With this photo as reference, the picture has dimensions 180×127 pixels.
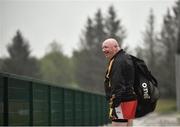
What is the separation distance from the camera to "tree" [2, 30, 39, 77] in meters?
82.6

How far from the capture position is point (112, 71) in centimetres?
782

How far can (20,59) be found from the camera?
83.9 m

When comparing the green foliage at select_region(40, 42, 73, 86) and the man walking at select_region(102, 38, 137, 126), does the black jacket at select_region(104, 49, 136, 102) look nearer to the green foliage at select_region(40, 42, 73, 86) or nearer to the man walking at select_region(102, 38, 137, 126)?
the man walking at select_region(102, 38, 137, 126)

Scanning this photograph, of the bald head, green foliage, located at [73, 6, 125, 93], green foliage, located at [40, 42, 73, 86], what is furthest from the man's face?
green foliage, located at [40, 42, 73, 86]

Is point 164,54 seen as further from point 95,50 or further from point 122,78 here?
point 122,78

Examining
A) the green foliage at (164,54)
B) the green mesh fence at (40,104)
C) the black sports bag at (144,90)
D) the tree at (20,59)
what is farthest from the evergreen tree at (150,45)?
the black sports bag at (144,90)

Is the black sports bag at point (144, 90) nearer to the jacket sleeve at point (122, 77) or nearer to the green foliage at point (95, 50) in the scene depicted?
the jacket sleeve at point (122, 77)

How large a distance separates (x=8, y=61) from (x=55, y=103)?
2704 inches

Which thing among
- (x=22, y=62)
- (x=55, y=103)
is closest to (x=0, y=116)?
(x=55, y=103)

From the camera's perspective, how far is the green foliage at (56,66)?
113 meters

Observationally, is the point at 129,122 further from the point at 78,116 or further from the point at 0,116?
the point at 78,116

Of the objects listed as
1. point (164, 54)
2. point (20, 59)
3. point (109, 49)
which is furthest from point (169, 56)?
point (109, 49)

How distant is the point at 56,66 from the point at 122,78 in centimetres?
11059

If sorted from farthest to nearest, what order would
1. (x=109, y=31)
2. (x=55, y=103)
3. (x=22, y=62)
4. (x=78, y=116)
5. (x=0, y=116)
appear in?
1. (x=109, y=31)
2. (x=22, y=62)
3. (x=78, y=116)
4. (x=55, y=103)
5. (x=0, y=116)
